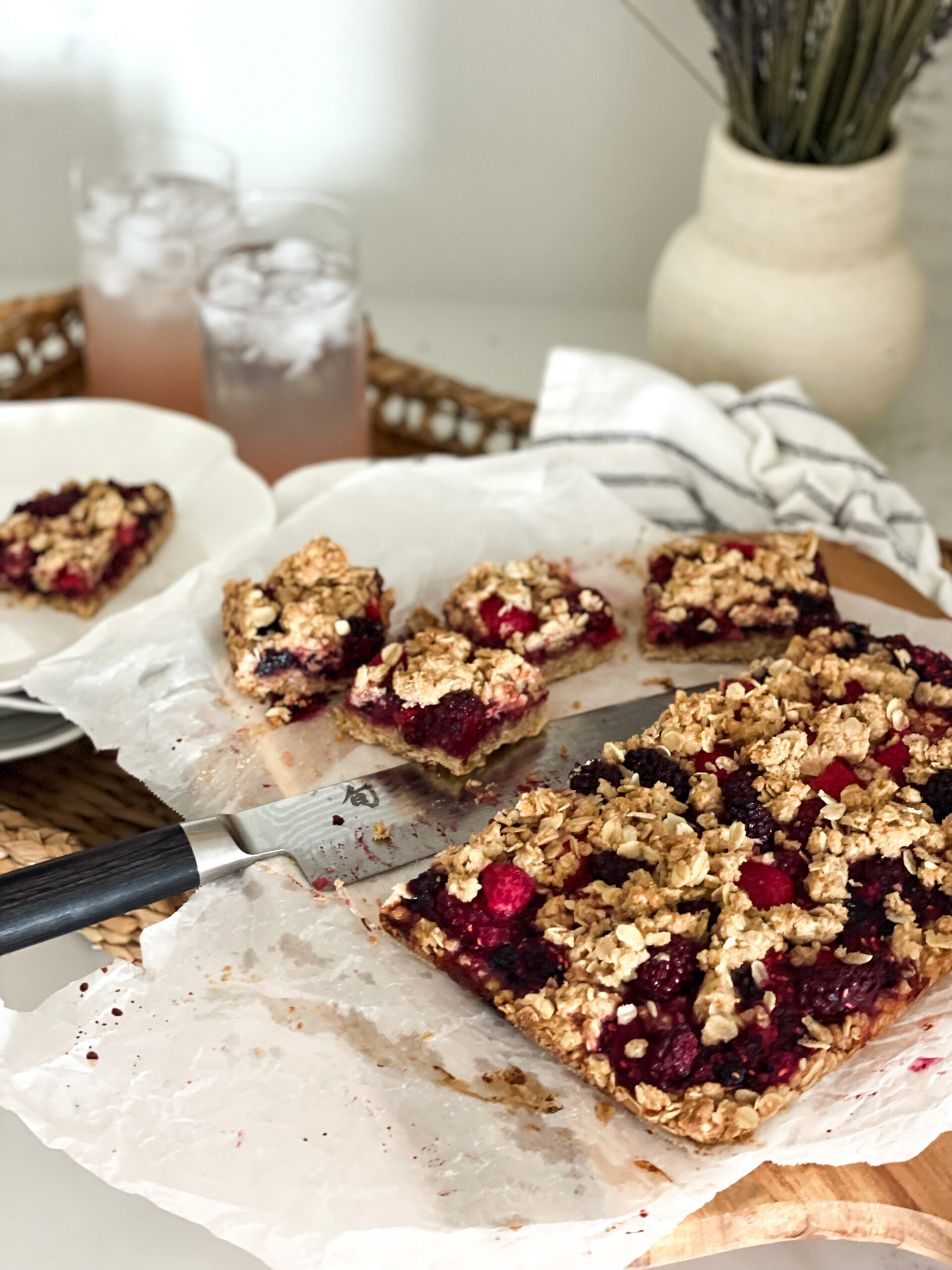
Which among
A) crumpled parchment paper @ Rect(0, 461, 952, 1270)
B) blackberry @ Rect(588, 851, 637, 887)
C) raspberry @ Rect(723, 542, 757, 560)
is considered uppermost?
raspberry @ Rect(723, 542, 757, 560)

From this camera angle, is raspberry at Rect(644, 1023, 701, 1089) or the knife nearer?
raspberry at Rect(644, 1023, 701, 1089)

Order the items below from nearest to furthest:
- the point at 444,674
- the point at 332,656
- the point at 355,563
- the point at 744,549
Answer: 1. the point at 444,674
2. the point at 332,656
3. the point at 744,549
4. the point at 355,563

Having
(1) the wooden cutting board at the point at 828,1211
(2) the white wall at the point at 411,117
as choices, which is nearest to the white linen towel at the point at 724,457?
(2) the white wall at the point at 411,117

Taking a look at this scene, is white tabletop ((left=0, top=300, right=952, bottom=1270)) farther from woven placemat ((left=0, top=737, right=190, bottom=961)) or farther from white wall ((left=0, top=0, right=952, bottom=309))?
white wall ((left=0, top=0, right=952, bottom=309))

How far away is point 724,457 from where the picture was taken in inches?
101

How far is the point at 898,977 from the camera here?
5.01 ft

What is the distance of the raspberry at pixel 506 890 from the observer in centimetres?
158

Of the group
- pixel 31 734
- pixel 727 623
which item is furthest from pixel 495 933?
pixel 31 734

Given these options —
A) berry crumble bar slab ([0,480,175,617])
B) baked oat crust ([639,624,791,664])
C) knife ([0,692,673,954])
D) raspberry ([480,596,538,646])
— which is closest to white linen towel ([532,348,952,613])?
baked oat crust ([639,624,791,664])

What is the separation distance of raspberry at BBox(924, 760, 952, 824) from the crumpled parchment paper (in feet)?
0.73

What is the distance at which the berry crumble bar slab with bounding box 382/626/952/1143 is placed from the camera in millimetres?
1458

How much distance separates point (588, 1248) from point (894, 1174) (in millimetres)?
367

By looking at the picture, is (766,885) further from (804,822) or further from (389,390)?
(389,390)

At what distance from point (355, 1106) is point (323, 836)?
38 centimetres
